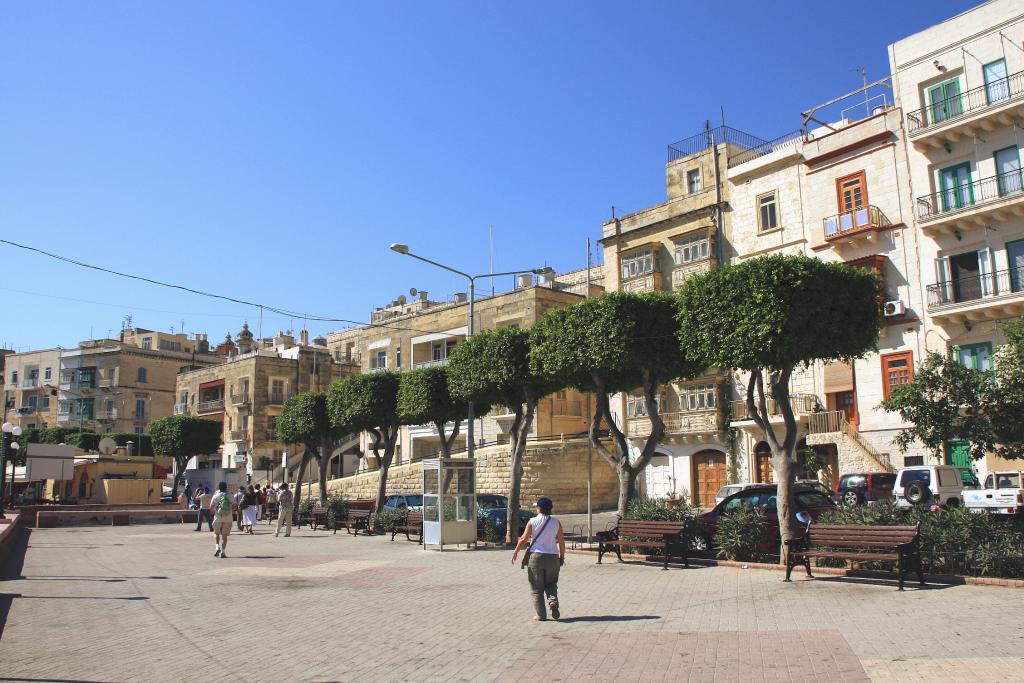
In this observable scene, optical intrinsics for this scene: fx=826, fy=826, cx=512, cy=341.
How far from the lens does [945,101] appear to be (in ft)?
96.5

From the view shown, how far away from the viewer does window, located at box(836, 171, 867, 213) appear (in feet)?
104

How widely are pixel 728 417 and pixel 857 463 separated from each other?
6.11m

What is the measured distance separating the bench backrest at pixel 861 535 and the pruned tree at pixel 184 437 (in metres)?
45.4

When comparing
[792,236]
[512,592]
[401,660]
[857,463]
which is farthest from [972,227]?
[401,660]

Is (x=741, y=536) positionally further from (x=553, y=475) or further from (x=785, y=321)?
(x=553, y=475)

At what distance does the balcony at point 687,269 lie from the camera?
118 feet

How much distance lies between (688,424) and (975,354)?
38.7 ft

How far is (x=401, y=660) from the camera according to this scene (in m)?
8.47

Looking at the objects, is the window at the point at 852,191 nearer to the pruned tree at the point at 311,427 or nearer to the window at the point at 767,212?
the window at the point at 767,212

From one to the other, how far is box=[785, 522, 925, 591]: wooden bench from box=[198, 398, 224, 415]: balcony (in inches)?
2229

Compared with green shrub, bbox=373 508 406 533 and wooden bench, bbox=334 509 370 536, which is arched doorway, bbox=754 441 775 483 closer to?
green shrub, bbox=373 508 406 533

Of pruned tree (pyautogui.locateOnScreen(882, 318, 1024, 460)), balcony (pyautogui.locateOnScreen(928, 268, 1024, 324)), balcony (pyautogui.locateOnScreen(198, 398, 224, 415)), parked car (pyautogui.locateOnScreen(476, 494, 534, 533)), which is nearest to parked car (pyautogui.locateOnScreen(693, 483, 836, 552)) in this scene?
pruned tree (pyautogui.locateOnScreen(882, 318, 1024, 460))

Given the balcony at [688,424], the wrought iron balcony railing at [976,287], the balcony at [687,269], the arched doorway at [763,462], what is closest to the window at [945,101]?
the wrought iron balcony railing at [976,287]

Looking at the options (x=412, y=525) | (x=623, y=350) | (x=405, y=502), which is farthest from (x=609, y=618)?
(x=405, y=502)
